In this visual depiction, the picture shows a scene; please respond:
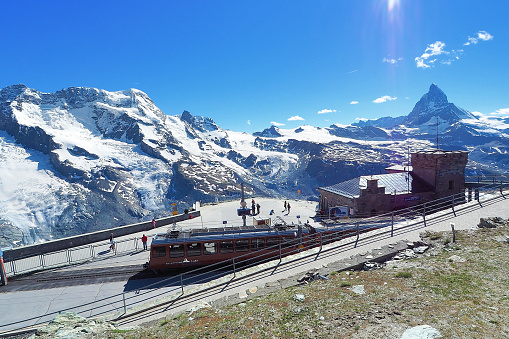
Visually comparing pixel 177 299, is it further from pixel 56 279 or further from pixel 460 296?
pixel 56 279

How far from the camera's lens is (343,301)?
28.2 feet

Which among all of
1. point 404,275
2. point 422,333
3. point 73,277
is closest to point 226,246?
point 73,277

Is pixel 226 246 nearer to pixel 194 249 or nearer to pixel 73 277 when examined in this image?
pixel 194 249

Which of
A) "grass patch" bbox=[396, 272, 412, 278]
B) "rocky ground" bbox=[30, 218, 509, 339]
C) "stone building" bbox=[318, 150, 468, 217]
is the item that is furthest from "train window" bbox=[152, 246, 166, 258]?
"stone building" bbox=[318, 150, 468, 217]

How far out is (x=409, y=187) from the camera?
29.9 meters

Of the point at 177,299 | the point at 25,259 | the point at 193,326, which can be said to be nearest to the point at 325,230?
the point at 177,299

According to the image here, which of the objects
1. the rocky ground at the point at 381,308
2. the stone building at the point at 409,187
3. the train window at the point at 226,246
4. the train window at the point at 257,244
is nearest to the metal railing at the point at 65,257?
the train window at the point at 226,246

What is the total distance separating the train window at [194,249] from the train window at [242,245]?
2.72 meters

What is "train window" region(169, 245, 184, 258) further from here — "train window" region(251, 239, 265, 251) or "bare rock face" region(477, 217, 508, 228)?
"bare rock face" region(477, 217, 508, 228)

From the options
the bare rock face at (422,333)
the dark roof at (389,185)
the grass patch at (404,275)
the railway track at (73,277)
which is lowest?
the railway track at (73,277)

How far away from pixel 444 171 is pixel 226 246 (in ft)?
82.8

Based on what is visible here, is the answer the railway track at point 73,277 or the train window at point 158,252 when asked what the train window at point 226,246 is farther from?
the railway track at point 73,277

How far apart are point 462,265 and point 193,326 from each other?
1010 cm

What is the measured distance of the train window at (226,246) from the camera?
64.6 feet
